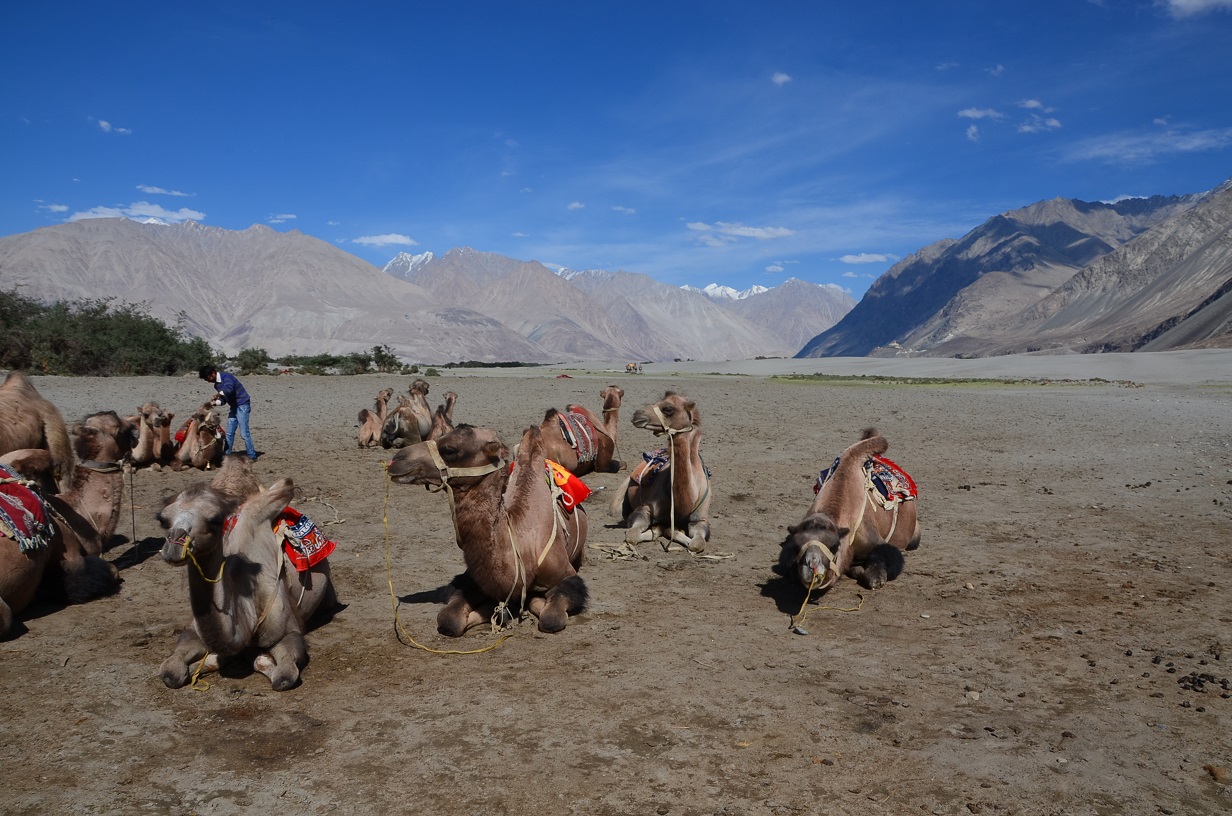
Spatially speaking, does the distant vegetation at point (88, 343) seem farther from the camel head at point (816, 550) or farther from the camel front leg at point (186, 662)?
the camel head at point (816, 550)

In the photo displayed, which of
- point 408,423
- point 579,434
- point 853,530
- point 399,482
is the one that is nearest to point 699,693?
point 399,482

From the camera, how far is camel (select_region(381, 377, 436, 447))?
15.9 meters

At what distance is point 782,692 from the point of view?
5.21 meters

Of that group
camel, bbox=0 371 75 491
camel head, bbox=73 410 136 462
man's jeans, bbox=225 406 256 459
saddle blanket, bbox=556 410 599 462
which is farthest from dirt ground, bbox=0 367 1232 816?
man's jeans, bbox=225 406 256 459

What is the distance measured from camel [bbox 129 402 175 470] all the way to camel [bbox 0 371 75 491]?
5.03 metres

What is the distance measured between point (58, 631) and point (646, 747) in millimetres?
4935

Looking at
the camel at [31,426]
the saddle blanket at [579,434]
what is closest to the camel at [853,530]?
the saddle blanket at [579,434]

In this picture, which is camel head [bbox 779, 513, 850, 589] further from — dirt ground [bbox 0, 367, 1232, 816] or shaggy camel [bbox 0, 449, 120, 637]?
shaggy camel [bbox 0, 449, 120, 637]

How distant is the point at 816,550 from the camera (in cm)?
654

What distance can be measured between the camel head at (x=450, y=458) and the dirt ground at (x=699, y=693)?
4.54ft

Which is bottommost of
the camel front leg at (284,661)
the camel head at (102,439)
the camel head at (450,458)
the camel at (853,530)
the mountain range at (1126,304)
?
the camel front leg at (284,661)

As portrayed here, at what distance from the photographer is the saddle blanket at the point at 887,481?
27.2ft

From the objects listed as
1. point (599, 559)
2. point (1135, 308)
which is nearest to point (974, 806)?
point (599, 559)

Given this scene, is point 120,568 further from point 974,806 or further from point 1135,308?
point 1135,308
